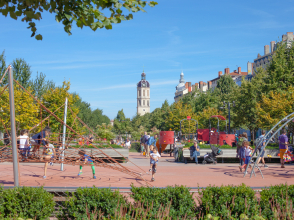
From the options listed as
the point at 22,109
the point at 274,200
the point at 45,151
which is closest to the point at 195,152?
the point at 45,151

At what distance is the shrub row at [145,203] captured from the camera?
536cm

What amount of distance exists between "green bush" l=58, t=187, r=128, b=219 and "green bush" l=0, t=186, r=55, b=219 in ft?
0.92

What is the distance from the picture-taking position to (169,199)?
5.62 meters

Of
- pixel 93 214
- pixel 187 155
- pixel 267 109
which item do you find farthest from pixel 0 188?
pixel 267 109

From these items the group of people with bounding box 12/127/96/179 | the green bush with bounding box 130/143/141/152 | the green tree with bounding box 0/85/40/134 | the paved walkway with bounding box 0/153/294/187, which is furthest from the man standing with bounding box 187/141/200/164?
the green bush with bounding box 130/143/141/152

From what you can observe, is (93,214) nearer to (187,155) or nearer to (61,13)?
(61,13)

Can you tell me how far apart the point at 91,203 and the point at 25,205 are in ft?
3.46

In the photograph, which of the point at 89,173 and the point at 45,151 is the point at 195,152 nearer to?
the point at 89,173

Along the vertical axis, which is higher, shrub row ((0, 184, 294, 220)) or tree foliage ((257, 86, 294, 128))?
tree foliage ((257, 86, 294, 128))

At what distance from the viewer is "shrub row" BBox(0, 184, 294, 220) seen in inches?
211

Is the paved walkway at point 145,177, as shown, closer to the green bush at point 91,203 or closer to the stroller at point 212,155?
the green bush at point 91,203

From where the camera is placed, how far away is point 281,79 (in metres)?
30.9

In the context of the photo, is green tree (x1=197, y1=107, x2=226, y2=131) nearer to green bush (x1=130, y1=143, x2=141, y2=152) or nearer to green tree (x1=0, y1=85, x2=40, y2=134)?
green bush (x1=130, y1=143, x2=141, y2=152)

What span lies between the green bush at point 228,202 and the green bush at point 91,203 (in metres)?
1.34
